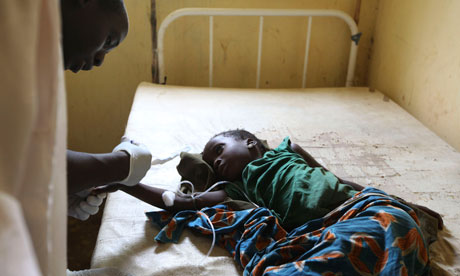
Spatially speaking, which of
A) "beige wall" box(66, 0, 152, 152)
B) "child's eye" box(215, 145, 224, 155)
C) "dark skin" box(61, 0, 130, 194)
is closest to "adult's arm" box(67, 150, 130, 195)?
→ "dark skin" box(61, 0, 130, 194)

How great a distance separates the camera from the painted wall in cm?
253

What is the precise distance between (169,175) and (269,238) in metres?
0.52

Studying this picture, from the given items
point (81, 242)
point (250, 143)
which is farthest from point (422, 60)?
point (81, 242)

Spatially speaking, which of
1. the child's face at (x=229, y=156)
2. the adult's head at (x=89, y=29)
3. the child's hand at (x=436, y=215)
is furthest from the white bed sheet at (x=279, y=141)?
the adult's head at (x=89, y=29)

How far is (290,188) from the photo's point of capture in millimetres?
1286

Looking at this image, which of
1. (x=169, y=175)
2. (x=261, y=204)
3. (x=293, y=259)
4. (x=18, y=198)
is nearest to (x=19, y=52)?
(x=18, y=198)

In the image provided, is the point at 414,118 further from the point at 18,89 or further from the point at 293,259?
the point at 18,89

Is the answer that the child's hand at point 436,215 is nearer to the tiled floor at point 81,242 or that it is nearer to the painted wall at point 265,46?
the tiled floor at point 81,242

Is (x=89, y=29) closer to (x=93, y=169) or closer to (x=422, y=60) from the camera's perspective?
(x=93, y=169)

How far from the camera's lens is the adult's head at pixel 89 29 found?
80 cm

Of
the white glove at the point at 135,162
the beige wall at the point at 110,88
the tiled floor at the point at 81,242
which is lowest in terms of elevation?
the tiled floor at the point at 81,242

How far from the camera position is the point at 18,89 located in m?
0.42

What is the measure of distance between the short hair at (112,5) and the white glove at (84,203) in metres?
0.49

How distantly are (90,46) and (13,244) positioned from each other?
0.57m
